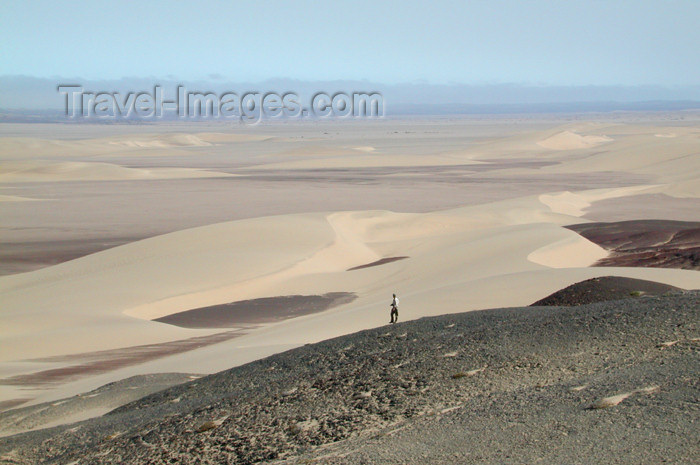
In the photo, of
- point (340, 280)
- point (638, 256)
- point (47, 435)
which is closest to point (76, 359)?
point (47, 435)

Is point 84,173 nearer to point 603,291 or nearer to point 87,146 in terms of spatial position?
point 87,146

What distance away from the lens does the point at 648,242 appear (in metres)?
24.6

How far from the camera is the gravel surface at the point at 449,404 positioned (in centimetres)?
579

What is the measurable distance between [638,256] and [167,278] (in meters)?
11.9

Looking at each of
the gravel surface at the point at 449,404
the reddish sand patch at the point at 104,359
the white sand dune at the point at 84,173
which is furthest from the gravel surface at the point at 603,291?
the white sand dune at the point at 84,173

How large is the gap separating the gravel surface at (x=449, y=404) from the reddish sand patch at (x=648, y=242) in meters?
11.4

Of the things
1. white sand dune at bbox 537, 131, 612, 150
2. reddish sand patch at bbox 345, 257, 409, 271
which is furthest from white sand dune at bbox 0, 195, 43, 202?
white sand dune at bbox 537, 131, 612, 150

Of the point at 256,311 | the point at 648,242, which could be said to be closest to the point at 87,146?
the point at 648,242

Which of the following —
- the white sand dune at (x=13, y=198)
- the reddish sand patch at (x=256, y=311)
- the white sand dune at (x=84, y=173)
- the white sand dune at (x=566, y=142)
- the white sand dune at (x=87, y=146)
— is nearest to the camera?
the reddish sand patch at (x=256, y=311)

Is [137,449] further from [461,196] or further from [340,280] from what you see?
[461,196]

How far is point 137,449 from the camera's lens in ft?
23.3

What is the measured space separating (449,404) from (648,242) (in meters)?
19.4

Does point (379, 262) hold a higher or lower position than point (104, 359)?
lower

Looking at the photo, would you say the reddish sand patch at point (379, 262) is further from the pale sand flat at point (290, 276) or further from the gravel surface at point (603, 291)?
the gravel surface at point (603, 291)
